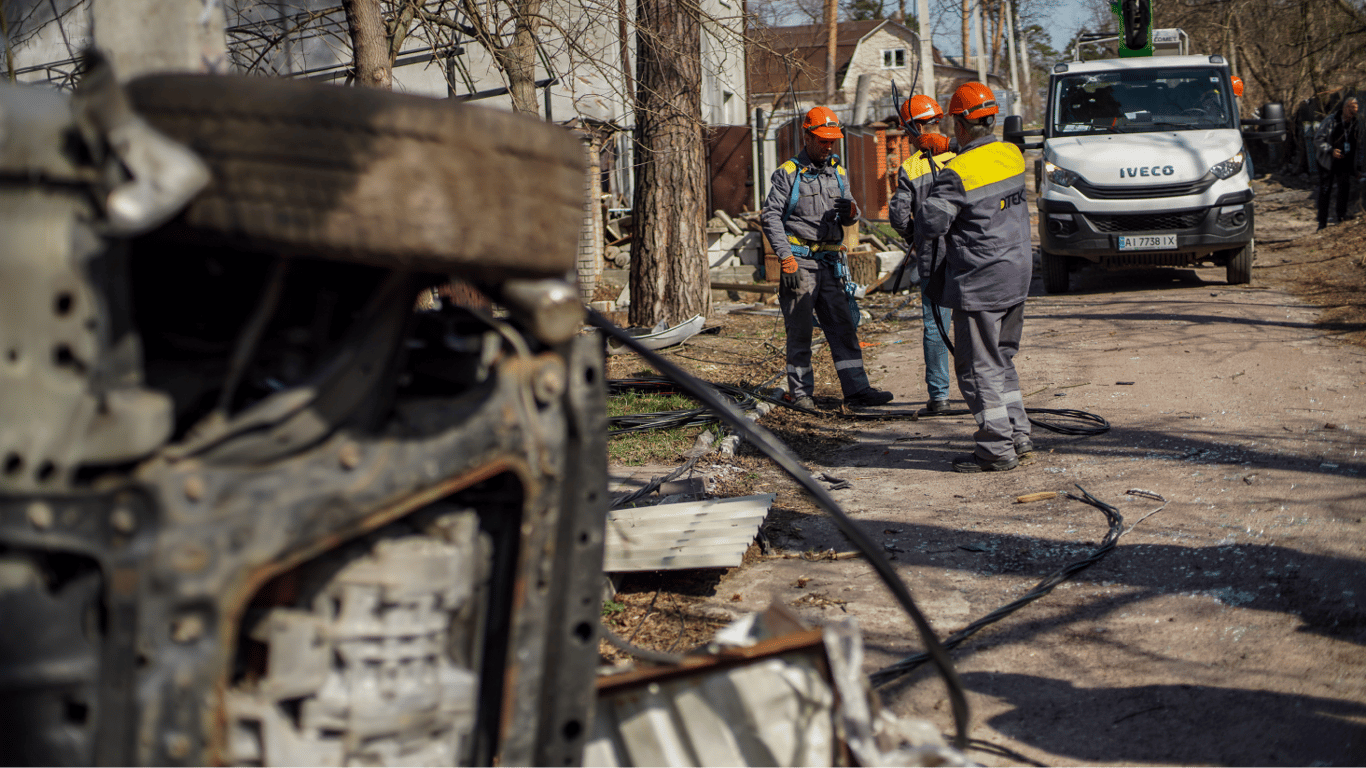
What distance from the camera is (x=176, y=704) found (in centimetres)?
142

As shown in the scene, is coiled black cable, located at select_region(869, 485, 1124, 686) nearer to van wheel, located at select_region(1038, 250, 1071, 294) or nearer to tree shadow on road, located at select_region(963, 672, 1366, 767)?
tree shadow on road, located at select_region(963, 672, 1366, 767)

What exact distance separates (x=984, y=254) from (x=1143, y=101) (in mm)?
8023

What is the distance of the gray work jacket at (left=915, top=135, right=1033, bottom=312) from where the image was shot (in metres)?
5.58

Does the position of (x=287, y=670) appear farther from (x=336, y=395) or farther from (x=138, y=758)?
(x=336, y=395)

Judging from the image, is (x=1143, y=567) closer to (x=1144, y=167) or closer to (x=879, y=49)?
(x=1144, y=167)

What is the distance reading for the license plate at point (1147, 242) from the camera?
37.2ft

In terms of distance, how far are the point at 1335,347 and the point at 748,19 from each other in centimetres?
534

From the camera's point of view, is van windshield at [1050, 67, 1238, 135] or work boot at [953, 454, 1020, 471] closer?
work boot at [953, 454, 1020, 471]

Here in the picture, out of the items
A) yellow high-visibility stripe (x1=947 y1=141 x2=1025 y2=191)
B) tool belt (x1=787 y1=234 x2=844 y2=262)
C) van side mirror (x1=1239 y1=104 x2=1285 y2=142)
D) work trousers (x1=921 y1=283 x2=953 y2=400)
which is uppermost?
van side mirror (x1=1239 y1=104 x2=1285 y2=142)

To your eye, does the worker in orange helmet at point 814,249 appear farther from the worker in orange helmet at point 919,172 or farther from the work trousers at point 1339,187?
the work trousers at point 1339,187

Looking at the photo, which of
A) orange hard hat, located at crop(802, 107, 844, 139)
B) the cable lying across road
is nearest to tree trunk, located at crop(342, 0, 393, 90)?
the cable lying across road

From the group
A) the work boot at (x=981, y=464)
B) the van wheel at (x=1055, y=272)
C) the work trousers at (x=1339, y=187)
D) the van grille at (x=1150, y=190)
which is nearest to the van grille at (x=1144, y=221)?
the van grille at (x=1150, y=190)

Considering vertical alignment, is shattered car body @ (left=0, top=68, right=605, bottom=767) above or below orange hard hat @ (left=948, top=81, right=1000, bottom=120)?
below

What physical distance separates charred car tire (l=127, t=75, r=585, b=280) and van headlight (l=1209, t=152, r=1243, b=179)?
38.5 feet
